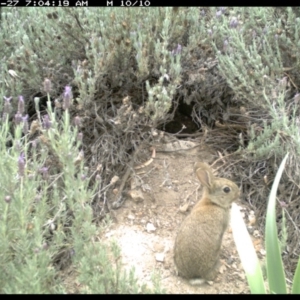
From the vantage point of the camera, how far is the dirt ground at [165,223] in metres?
3.04

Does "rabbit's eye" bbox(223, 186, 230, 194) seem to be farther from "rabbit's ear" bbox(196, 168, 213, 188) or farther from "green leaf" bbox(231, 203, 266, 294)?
"green leaf" bbox(231, 203, 266, 294)

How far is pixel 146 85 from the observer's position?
3594 mm

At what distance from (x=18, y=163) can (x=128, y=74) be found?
59.1 inches

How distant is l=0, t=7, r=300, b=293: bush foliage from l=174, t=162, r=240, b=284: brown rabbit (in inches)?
16.8

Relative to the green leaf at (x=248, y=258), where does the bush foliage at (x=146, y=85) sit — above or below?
above

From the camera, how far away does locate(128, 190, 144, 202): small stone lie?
346cm

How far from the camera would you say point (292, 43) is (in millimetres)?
3934

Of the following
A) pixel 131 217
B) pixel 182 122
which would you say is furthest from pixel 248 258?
pixel 182 122

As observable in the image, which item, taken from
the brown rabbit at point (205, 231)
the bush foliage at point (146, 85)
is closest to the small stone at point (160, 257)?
the brown rabbit at point (205, 231)

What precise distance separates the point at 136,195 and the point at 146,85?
784 millimetres

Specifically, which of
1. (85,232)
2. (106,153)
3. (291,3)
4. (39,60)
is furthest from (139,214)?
(291,3)

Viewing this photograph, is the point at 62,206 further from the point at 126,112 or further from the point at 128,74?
the point at 128,74

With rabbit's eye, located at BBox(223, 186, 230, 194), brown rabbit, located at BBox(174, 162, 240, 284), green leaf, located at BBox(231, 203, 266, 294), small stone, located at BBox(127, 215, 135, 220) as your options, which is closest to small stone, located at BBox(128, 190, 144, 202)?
small stone, located at BBox(127, 215, 135, 220)

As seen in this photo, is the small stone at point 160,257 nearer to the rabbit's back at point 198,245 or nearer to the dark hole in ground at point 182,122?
the rabbit's back at point 198,245
